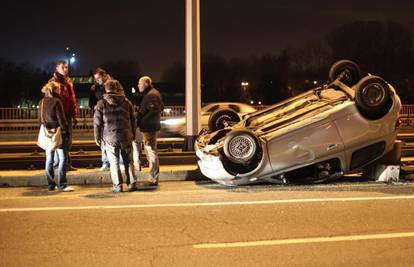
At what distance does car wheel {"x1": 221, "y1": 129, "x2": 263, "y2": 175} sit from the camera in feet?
29.9

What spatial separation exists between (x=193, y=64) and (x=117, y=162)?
4.47 m

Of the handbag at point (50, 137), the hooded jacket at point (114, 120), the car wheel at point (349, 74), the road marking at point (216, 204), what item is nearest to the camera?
the road marking at point (216, 204)

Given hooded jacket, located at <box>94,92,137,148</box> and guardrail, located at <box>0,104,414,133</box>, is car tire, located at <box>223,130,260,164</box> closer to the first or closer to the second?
hooded jacket, located at <box>94,92,137,148</box>

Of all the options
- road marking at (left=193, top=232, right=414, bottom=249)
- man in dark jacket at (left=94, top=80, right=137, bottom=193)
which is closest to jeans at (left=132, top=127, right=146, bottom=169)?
man in dark jacket at (left=94, top=80, right=137, bottom=193)

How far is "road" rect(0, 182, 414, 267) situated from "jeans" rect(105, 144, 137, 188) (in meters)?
0.35

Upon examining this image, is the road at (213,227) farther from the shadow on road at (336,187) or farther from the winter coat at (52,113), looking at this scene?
the winter coat at (52,113)

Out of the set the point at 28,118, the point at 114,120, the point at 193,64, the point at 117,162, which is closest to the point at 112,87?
the point at 114,120

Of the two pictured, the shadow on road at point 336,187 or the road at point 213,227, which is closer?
the road at point 213,227

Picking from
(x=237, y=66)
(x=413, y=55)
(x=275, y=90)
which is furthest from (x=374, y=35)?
(x=237, y=66)

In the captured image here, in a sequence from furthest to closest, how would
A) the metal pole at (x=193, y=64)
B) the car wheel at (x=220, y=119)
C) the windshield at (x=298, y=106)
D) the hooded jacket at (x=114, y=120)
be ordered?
the metal pole at (x=193, y=64)
the car wheel at (x=220, y=119)
the windshield at (x=298, y=106)
the hooded jacket at (x=114, y=120)

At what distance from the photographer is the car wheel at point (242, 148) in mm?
9102

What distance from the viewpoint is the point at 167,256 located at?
588 cm

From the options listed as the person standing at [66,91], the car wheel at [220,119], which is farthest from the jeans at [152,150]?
the car wheel at [220,119]

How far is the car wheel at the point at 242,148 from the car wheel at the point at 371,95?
164cm
